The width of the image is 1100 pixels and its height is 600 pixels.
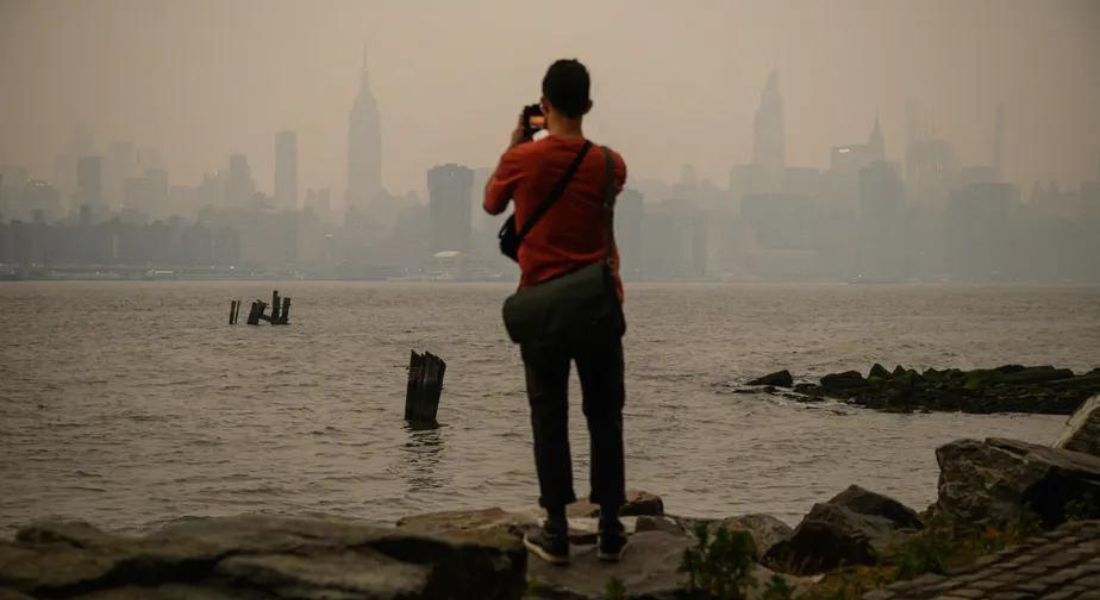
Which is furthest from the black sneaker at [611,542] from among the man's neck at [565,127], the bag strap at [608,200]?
the man's neck at [565,127]

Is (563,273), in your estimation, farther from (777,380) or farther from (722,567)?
(777,380)

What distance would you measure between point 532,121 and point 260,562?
8.73 feet

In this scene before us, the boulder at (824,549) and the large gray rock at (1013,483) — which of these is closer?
the large gray rock at (1013,483)

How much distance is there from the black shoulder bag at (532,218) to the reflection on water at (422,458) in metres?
14.9

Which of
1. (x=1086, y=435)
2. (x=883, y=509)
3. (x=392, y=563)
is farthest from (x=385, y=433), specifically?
(x=392, y=563)

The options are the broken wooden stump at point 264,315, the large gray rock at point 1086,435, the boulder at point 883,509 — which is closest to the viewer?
the large gray rock at point 1086,435

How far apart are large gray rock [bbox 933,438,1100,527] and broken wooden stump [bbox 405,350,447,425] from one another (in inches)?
870

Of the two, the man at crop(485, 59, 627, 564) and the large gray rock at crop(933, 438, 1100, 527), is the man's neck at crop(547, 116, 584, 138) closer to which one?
the man at crop(485, 59, 627, 564)

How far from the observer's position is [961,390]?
129ft

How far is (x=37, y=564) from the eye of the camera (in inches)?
218

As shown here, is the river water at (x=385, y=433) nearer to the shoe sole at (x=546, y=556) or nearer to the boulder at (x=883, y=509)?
the boulder at (x=883, y=509)

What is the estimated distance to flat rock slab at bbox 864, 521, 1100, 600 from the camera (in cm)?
727

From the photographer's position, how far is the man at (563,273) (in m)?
6.81

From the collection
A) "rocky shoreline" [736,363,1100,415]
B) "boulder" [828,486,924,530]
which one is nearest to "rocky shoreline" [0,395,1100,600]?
"boulder" [828,486,924,530]
